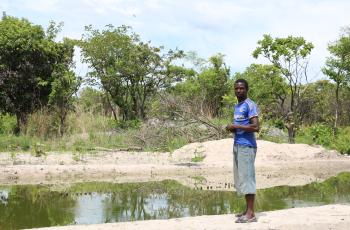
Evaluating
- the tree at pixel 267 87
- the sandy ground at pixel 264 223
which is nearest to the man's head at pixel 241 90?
the sandy ground at pixel 264 223

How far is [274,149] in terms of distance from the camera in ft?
60.3

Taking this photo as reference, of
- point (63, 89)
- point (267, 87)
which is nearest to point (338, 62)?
A: point (267, 87)

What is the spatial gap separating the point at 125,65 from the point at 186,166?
1170 cm

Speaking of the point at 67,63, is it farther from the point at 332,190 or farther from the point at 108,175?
the point at 332,190

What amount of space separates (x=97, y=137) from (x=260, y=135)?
6458 mm

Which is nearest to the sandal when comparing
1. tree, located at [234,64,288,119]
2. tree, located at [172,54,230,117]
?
tree, located at [234,64,288,119]

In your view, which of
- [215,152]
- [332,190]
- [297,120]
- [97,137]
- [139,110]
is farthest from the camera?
[139,110]

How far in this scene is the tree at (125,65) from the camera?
26328mm

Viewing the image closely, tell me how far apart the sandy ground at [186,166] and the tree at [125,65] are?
893 centimetres

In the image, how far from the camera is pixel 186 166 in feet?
51.7

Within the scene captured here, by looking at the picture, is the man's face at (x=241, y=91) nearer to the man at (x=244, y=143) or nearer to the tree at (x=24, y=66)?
the man at (x=244, y=143)

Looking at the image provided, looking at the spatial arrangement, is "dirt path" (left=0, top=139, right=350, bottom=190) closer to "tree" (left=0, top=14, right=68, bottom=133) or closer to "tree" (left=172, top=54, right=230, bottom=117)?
"tree" (left=0, top=14, right=68, bottom=133)

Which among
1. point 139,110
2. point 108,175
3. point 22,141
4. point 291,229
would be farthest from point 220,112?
point 291,229

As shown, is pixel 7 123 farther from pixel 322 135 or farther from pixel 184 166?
pixel 322 135
